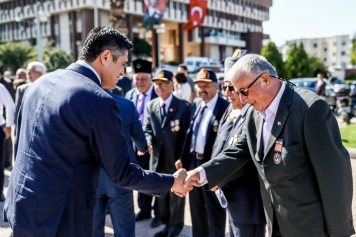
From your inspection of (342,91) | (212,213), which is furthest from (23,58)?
(212,213)

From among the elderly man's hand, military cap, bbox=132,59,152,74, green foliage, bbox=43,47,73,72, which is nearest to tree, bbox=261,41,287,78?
green foliage, bbox=43,47,73,72

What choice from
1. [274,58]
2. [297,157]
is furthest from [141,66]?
[274,58]

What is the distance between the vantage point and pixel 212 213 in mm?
3803

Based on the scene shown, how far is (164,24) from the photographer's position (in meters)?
46.6

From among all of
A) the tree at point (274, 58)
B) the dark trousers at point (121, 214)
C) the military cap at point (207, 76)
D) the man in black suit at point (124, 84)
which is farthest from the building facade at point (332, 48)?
the dark trousers at point (121, 214)

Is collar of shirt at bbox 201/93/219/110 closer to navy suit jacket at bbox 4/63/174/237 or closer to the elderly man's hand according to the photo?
the elderly man's hand

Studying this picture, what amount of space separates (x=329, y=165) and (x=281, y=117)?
40 cm

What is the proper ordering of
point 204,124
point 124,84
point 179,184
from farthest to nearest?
point 124,84 → point 204,124 → point 179,184

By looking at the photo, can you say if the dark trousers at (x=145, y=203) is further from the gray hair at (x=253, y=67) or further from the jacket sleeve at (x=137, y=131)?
the gray hair at (x=253, y=67)

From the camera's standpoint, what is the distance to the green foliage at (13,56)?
34.7 meters

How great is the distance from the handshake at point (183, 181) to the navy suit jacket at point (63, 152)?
631 mm

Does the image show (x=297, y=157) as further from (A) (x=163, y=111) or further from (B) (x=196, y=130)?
(A) (x=163, y=111)

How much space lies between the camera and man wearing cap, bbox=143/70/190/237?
15.1 feet

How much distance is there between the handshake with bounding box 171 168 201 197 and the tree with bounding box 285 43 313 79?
101 ft
